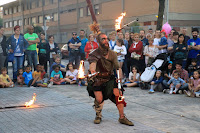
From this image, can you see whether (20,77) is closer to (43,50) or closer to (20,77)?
(20,77)

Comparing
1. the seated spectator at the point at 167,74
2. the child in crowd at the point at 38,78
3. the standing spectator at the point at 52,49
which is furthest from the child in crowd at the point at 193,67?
the standing spectator at the point at 52,49

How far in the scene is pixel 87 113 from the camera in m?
6.49

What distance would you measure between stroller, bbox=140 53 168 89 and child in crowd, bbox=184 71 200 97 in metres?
1.41

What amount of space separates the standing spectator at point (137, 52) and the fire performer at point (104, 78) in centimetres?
504

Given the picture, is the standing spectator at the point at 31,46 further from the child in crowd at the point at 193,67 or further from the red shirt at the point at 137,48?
the child in crowd at the point at 193,67

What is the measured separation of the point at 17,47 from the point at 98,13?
2607 centimetres

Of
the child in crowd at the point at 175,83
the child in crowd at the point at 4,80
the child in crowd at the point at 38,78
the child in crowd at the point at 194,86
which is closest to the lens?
the child in crowd at the point at 194,86

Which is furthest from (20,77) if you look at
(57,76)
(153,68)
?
(153,68)

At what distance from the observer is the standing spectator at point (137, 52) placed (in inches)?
422

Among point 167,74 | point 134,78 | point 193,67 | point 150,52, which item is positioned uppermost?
point 150,52

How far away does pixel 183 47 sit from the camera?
32.2ft

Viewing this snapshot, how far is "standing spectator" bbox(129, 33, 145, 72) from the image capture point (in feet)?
35.1

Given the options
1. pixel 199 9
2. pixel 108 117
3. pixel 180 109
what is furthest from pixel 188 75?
pixel 199 9

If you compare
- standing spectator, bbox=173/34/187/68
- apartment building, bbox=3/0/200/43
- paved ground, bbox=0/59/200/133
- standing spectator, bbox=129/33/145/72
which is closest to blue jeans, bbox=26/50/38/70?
paved ground, bbox=0/59/200/133
